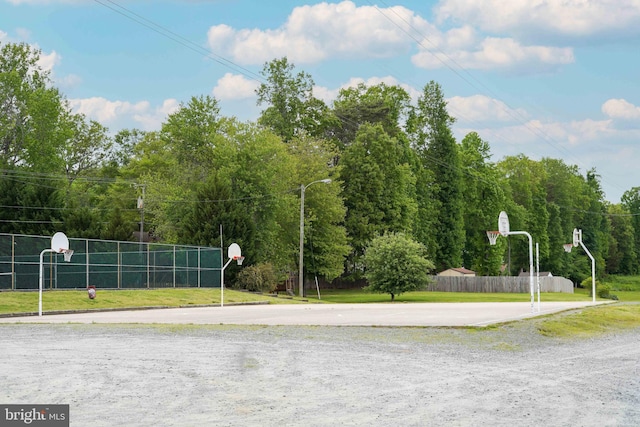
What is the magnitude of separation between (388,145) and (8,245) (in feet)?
150

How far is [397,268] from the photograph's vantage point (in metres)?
61.9

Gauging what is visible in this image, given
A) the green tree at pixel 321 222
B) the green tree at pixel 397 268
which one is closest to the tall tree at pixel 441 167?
the green tree at pixel 321 222

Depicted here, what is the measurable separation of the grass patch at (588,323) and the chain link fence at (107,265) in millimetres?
25573

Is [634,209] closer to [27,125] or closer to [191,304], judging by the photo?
[27,125]

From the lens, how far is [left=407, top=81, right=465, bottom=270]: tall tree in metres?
93.8

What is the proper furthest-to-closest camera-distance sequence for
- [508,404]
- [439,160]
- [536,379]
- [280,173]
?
1. [439,160]
2. [280,173]
3. [536,379]
4. [508,404]

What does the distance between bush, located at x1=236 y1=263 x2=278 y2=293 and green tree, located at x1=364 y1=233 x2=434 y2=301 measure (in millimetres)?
Result: 7141

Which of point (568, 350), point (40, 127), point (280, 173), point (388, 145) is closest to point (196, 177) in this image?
point (280, 173)

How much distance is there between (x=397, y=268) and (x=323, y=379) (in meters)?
50.0

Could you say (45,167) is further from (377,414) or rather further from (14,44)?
(377,414)

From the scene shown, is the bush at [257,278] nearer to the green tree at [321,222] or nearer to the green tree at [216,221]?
the green tree at [216,221]

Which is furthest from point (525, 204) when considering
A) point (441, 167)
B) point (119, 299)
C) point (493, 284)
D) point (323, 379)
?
point (323, 379)

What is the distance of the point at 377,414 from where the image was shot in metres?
9.63

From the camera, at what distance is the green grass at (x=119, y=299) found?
35.9 meters
